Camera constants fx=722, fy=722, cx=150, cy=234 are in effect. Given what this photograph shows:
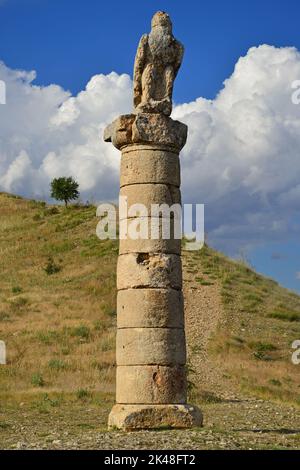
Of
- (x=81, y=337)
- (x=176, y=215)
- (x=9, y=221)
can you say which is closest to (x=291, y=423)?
(x=176, y=215)

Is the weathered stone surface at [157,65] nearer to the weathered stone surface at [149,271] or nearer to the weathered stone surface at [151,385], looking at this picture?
the weathered stone surface at [149,271]

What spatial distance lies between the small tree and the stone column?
40.3m

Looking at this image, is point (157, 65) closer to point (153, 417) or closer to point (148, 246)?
point (148, 246)

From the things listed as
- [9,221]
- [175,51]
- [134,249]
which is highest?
[9,221]

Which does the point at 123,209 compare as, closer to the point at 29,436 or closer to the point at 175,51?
the point at 175,51

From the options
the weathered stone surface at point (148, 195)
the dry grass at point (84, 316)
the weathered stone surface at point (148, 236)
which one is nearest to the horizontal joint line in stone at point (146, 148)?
the weathered stone surface at point (148, 195)

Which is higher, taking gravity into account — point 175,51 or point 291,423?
point 175,51

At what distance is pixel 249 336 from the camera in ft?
102

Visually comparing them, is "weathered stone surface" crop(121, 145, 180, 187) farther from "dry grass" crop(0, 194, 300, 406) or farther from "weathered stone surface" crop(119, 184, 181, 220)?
"dry grass" crop(0, 194, 300, 406)

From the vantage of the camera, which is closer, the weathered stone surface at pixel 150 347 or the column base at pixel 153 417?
the column base at pixel 153 417

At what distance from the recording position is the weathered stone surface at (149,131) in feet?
46.6

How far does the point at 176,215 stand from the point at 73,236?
30.9 meters

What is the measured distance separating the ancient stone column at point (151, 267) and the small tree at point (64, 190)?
4002 cm

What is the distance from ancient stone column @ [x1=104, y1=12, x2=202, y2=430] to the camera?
526 inches
